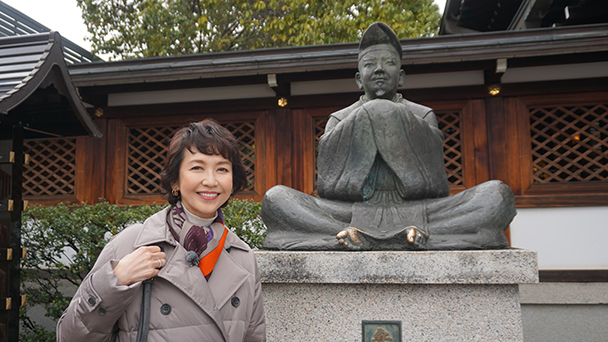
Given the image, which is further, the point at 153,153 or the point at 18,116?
the point at 153,153

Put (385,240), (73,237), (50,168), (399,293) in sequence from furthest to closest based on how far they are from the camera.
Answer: (50,168), (73,237), (385,240), (399,293)

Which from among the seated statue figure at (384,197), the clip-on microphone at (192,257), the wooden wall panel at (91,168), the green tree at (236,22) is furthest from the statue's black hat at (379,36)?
the green tree at (236,22)

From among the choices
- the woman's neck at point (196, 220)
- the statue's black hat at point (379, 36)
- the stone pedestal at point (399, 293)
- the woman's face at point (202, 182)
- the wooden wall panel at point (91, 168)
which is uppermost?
the statue's black hat at point (379, 36)

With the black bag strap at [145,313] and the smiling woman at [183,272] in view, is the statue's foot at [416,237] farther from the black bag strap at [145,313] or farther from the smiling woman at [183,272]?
the black bag strap at [145,313]

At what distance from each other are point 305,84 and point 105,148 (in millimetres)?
3673

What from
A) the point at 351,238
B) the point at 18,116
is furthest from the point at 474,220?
the point at 18,116

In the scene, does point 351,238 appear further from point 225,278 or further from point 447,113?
point 447,113

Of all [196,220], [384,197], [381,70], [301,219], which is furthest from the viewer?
[381,70]

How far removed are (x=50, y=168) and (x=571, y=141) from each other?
29.1 ft

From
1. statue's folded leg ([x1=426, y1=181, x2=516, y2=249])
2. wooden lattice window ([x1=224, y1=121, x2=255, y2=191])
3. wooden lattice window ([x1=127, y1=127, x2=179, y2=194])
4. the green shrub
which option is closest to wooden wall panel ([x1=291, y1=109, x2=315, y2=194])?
wooden lattice window ([x1=224, y1=121, x2=255, y2=191])

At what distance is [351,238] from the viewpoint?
2.86 metres

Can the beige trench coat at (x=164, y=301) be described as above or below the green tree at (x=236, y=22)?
below

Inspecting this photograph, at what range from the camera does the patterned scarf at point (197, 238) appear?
162 centimetres

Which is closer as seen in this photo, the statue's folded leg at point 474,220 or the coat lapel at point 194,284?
the coat lapel at point 194,284
